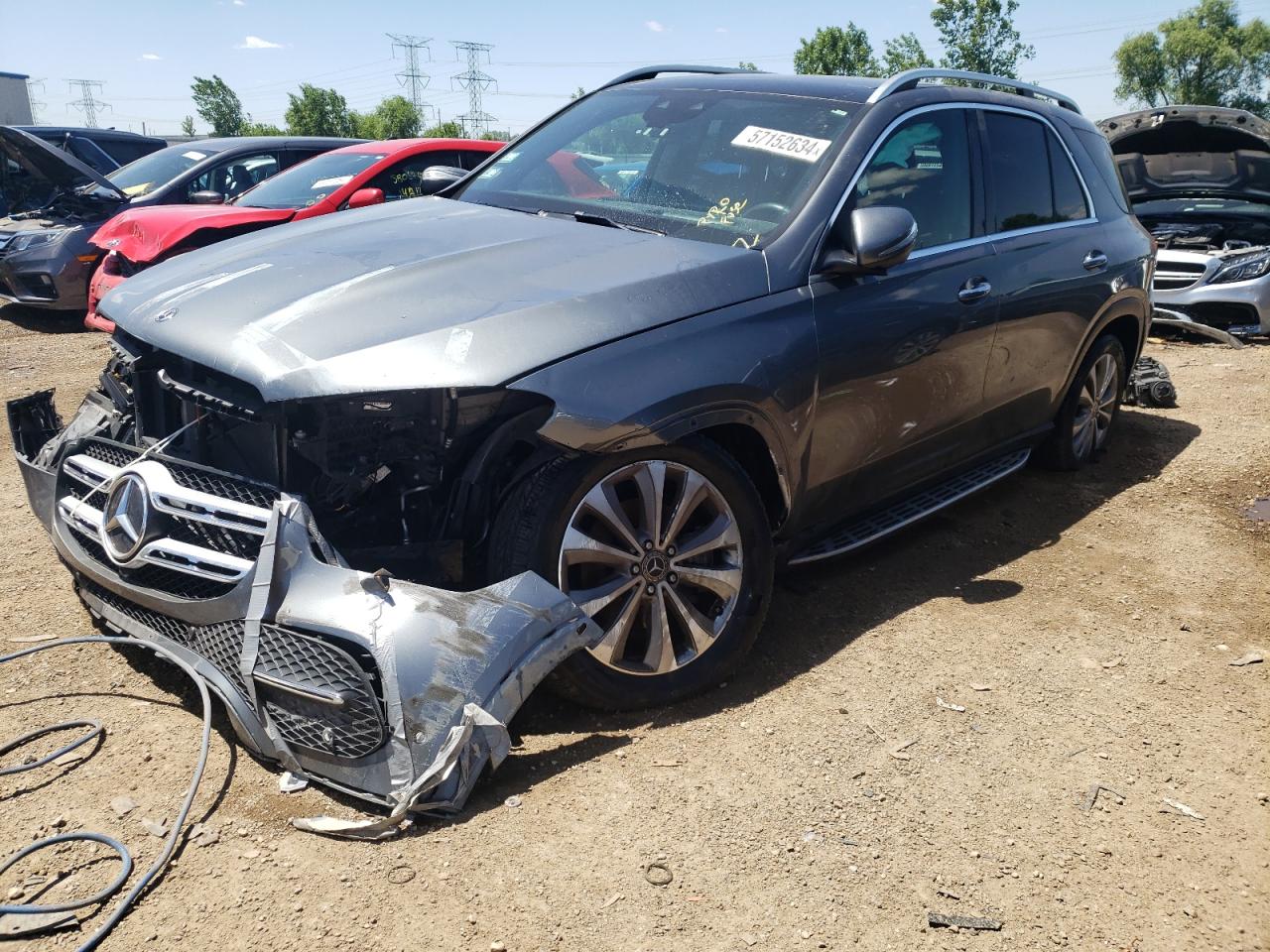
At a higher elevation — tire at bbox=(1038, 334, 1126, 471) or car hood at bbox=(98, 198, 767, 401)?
car hood at bbox=(98, 198, 767, 401)

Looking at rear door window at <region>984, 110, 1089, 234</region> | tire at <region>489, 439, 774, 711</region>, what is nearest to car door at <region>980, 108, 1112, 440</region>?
rear door window at <region>984, 110, 1089, 234</region>

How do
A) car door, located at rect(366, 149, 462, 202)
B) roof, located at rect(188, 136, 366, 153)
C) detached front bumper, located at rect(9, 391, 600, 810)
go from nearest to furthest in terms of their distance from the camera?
detached front bumper, located at rect(9, 391, 600, 810)
car door, located at rect(366, 149, 462, 202)
roof, located at rect(188, 136, 366, 153)

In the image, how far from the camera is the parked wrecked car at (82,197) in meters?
8.71

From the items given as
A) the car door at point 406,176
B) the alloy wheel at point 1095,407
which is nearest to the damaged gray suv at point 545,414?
the alloy wheel at point 1095,407

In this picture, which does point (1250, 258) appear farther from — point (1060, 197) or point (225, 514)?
point (225, 514)

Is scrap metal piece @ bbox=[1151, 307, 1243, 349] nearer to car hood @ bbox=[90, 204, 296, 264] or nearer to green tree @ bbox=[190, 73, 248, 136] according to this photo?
car hood @ bbox=[90, 204, 296, 264]

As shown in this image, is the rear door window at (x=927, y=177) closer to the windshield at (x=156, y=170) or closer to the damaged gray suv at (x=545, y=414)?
the damaged gray suv at (x=545, y=414)

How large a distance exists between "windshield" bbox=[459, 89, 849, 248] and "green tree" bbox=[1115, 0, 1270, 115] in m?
77.2

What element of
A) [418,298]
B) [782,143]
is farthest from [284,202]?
[418,298]

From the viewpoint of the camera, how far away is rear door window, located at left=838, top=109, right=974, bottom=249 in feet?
12.1

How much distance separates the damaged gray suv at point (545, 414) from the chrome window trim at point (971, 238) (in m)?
0.02

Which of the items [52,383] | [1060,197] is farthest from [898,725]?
[52,383]

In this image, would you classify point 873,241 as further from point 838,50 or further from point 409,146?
point 838,50

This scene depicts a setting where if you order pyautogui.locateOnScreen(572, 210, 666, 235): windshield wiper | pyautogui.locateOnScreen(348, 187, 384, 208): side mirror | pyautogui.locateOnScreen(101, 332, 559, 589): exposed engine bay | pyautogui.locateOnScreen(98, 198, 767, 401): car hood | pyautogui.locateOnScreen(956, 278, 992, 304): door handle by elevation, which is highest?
pyautogui.locateOnScreen(348, 187, 384, 208): side mirror
